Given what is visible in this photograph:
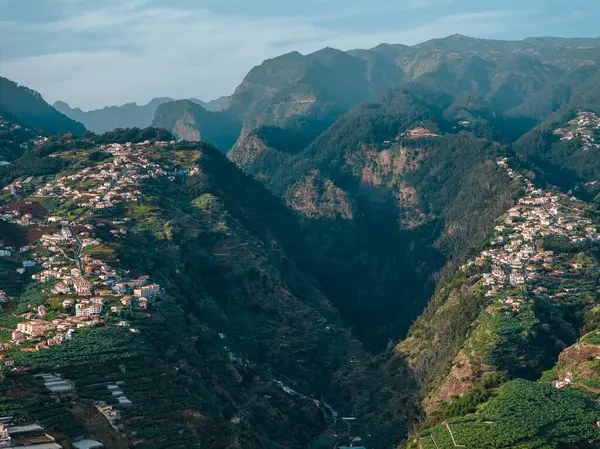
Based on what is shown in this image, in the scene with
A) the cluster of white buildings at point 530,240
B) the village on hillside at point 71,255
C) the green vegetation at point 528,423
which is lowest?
the green vegetation at point 528,423

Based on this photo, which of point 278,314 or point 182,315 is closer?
point 182,315

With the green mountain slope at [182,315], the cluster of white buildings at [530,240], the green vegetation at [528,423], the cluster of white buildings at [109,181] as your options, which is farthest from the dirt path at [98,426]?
the cluster of white buildings at [109,181]

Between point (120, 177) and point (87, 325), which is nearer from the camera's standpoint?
point (87, 325)

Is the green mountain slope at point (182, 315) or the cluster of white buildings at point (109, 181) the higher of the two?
the cluster of white buildings at point (109, 181)

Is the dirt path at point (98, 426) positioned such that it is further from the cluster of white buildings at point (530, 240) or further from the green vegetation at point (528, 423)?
the cluster of white buildings at point (530, 240)

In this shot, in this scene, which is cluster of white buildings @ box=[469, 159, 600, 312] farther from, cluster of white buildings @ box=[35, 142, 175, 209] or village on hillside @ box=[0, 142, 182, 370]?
cluster of white buildings @ box=[35, 142, 175, 209]

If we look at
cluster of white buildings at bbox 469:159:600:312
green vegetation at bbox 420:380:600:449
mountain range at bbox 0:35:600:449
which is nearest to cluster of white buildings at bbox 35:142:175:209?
mountain range at bbox 0:35:600:449

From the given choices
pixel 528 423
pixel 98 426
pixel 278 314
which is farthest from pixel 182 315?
pixel 528 423

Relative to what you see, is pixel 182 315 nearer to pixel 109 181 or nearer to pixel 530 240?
pixel 109 181

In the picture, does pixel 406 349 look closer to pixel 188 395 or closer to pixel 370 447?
pixel 370 447

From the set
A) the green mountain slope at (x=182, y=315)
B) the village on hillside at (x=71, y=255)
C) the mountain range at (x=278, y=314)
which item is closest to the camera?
the mountain range at (x=278, y=314)

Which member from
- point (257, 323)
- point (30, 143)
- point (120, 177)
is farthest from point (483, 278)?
point (30, 143)
